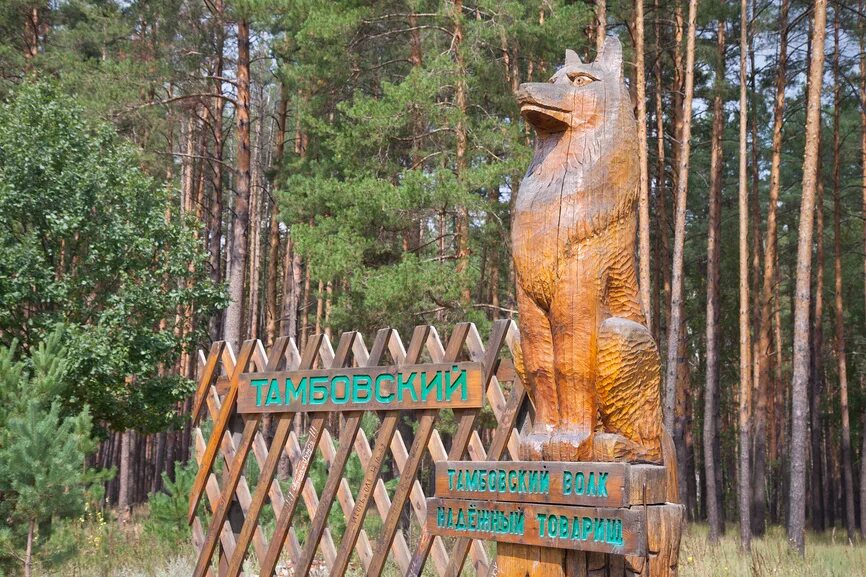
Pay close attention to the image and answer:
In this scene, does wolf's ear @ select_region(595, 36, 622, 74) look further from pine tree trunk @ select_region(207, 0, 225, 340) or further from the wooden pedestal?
pine tree trunk @ select_region(207, 0, 225, 340)

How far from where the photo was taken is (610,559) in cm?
372

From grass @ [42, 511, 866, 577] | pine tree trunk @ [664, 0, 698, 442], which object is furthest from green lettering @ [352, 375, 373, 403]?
pine tree trunk @ [664, 0, 698, 442]

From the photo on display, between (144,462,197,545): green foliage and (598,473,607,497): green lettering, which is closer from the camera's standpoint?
(598,473,607,497): green lettering

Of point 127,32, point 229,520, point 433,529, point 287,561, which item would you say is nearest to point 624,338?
point 433,529

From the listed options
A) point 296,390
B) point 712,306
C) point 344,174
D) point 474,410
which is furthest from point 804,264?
point 296,390

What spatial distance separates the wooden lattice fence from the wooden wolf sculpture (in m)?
0.49

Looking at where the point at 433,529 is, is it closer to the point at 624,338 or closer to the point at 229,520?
the point at 624,338

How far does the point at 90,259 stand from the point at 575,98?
8903mm

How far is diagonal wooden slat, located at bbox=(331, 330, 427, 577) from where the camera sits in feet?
17.7

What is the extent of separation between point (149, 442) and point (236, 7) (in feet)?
61.9

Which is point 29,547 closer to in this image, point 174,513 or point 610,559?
point 174,513

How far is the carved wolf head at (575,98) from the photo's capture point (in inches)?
152

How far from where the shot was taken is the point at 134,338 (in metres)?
11.1

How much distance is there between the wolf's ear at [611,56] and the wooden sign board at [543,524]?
78.5 inches
